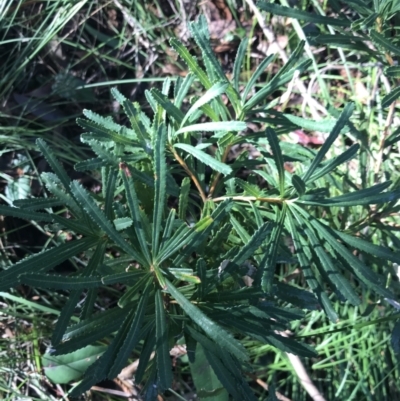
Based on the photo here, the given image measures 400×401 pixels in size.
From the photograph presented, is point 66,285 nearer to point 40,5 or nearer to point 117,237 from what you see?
point 117,237

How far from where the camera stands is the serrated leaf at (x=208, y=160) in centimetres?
97

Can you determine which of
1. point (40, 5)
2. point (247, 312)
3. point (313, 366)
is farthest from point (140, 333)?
point (40, 5)

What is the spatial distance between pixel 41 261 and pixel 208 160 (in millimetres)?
372

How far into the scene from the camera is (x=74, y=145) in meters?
1.88

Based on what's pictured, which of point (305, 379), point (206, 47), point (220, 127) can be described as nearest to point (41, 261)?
point (220, 127)

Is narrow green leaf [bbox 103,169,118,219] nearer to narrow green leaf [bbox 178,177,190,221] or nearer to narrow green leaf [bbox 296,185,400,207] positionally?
narrow green leaf [bbox 178,177,190,221]

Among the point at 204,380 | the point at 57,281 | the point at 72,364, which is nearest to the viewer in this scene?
the point at 57,281

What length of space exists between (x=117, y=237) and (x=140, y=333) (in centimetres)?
18

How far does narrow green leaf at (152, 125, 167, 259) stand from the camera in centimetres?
86

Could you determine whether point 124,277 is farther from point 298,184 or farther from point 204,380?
point 204,380

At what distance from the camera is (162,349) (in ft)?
2.79

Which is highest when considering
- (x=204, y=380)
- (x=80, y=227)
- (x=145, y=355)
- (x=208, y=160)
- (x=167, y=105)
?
(x=167, y=105)

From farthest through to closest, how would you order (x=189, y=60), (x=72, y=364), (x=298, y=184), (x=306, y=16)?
(x=72, y=364)
(x=306, y=16)
(x=189, y=60)
(x=298, y=184)

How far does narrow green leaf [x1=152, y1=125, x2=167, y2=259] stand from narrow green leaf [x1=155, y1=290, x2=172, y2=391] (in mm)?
95
